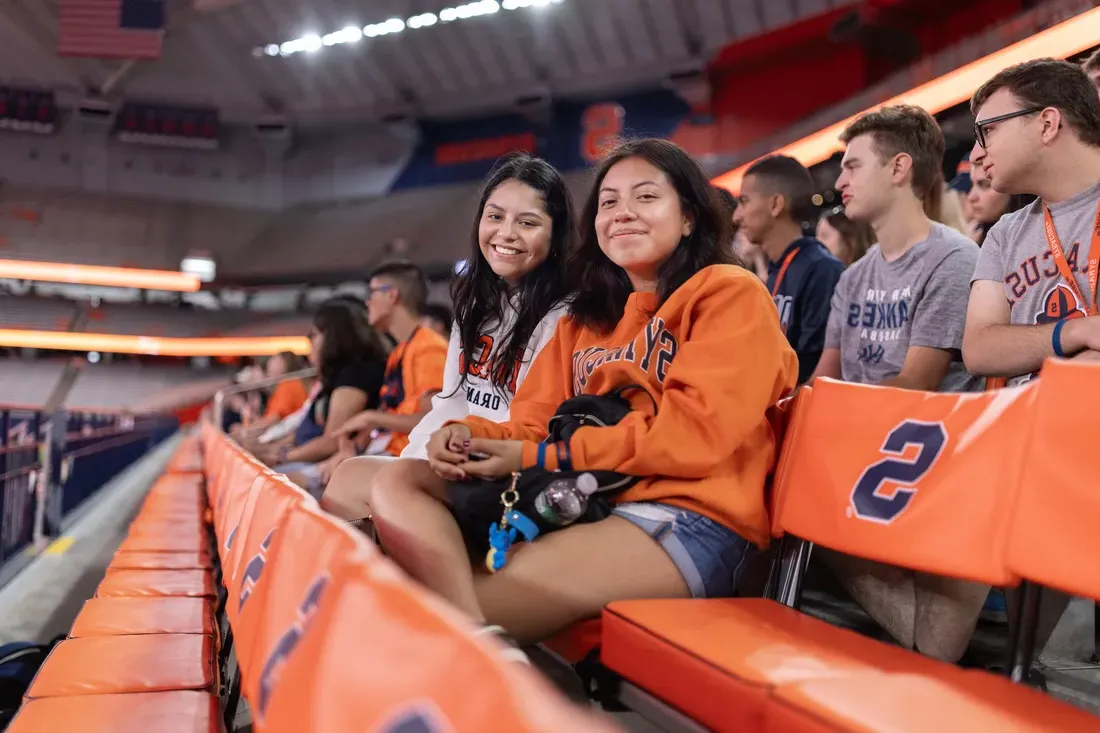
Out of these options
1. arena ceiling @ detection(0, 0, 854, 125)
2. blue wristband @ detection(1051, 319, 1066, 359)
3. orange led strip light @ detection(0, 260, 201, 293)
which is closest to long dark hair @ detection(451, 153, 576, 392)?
blue wristband @ detection(1051, 319, 1066, 359)

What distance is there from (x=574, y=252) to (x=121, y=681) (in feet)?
4.14

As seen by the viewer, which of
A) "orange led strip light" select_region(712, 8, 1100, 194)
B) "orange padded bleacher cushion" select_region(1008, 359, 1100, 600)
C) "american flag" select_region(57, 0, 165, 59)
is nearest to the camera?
"orange padded bleacher cushion" select_region(1008, 359, 1100, 600)

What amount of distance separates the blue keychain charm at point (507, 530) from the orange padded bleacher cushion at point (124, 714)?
50 cm

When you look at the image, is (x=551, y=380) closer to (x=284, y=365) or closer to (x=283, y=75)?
(x=284, y=365)

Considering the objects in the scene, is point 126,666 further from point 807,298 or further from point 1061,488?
point 807,298

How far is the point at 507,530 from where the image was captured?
4.87 feet

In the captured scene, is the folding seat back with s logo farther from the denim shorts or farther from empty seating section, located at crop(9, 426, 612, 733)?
empty seating section, located at crop(9, 426, 612, 733)

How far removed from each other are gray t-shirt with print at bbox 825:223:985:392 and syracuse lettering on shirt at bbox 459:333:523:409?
0.96 m

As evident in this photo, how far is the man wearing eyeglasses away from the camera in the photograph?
1685 millimetres

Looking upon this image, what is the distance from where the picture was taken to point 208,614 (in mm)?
2113

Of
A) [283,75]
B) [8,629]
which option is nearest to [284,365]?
[8,629]

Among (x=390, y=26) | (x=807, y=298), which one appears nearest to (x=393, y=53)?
(x=390, y=26)

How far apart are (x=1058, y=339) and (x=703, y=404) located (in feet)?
2.25

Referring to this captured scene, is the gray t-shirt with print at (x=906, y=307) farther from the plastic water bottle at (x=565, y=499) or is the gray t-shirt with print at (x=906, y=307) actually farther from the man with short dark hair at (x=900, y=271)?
the plastic water bottle at (x=565, y=499)
